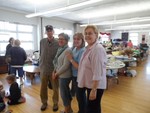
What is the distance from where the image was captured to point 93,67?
149cm

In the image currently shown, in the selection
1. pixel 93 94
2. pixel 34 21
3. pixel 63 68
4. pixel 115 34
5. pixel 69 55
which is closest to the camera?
pixel 93 94

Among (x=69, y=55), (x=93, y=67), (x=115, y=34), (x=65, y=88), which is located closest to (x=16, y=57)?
(x=65, y=88)

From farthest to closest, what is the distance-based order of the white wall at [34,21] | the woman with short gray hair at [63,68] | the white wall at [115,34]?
1. the white wall at [115,34]
2. the white wall at [34,21]
3. the woman with short gray hair at [63,68]

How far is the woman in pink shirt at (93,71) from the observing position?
1.47m

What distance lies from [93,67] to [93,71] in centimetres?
4

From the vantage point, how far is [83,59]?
1.62 m

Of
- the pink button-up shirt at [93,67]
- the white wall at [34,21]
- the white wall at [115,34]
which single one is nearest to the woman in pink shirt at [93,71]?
the pink button-up shirt at [93,67]

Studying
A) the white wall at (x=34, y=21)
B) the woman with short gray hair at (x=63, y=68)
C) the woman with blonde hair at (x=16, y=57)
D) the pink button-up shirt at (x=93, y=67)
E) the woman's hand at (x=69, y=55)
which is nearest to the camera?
the pink button-up shirt at (x=93, y=67)

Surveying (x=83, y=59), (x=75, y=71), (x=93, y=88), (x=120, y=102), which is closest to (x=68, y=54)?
(x=75, y=71)

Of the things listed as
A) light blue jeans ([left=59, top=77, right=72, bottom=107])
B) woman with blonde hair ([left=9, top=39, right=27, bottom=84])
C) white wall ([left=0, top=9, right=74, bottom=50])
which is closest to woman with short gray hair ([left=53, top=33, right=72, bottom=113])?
light blue jeans ([left=59, top=77, right=72, bottom=107])

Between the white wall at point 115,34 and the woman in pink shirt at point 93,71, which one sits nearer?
the woman in pink shirt at point 93,71

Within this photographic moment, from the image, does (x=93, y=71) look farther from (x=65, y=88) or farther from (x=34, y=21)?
(x=34, y=21)

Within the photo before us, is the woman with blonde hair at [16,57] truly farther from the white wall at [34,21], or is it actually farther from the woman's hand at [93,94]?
the white wall at [34,21]

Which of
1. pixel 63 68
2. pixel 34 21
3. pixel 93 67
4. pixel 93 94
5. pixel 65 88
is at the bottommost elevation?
pixel 65 88
